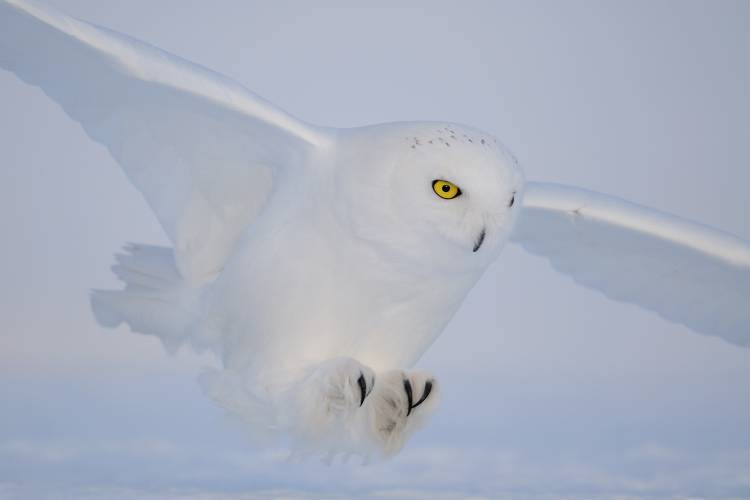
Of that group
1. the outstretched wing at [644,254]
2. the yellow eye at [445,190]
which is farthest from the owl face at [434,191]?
the outstretched wing at [644,254]

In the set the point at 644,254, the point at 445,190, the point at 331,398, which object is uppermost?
the point at 644,254

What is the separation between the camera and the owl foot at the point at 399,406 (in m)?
4.43

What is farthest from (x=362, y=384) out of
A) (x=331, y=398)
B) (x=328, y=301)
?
(x=328, y=301)

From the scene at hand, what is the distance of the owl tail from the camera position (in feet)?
17.0

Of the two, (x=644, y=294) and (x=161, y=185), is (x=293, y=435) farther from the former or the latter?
(x=644, y=294)

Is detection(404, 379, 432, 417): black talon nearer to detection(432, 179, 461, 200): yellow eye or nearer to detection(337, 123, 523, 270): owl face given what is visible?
detection(337, 123, 523, 270): owl face

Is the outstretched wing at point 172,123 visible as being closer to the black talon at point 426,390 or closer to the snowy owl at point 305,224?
the snowy owl at point 305,224

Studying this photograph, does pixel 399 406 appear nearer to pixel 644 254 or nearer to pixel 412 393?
pixel 412 393

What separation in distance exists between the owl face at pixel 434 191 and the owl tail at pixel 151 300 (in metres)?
1.16

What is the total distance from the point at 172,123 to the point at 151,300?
887 millimetres

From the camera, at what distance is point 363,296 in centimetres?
448

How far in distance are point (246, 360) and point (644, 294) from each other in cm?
191

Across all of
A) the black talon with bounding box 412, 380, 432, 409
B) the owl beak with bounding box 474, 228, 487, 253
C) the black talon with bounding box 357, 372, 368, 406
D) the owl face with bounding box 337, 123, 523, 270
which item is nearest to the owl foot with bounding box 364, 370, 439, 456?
the black talon with bounding box 412, 380, 432, 409

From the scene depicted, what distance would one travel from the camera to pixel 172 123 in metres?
4.72
